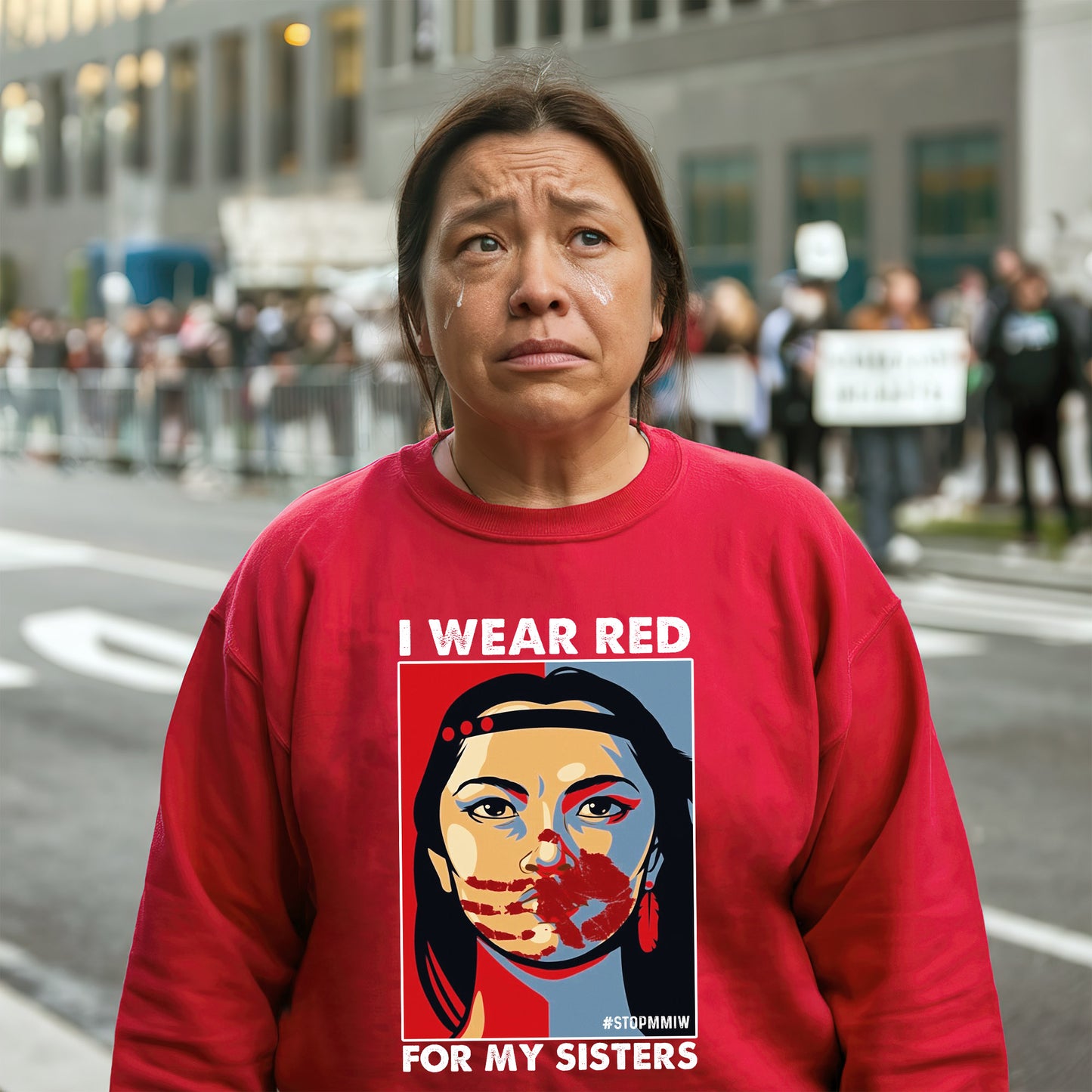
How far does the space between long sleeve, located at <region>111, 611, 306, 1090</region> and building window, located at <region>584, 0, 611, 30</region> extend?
122 ft

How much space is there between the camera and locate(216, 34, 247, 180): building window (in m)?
50.5

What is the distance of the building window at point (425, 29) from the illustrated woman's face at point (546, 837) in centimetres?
4055

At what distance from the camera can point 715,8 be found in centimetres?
3506

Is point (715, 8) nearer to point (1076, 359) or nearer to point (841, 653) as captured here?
point (1076, 359)

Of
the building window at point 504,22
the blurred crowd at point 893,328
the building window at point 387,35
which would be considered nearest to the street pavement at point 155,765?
the blurred crowd at point 893,328

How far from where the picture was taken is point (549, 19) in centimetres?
3919

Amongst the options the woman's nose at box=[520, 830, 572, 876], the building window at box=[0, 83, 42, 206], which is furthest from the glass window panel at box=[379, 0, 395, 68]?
the woman's nose at box=[520, 830, 572, 876]

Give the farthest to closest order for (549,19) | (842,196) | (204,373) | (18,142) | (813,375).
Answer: (18,142) → (549,19) → (842,196) → (204,373) → (813,375)

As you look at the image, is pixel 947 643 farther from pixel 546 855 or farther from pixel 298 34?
pixel 298 34

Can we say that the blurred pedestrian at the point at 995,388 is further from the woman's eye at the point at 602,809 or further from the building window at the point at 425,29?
the building window at the point at 425,29

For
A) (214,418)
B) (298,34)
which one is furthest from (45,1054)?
(298,34)

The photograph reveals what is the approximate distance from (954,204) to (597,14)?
10.3m

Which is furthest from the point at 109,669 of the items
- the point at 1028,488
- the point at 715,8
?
the point at 715,8

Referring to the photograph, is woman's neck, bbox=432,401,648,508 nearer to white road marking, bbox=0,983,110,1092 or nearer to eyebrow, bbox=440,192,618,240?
eyebrow, bbox=440,192,618,240
